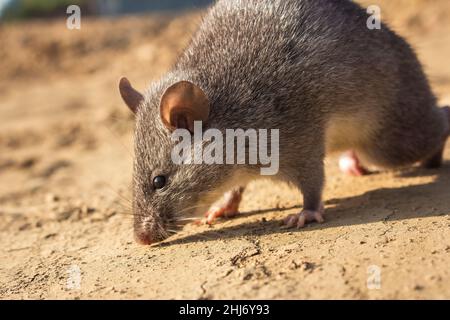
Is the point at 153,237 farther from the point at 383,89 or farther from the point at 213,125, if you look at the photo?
the point at 383,89

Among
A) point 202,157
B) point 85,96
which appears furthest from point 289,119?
point 85,96

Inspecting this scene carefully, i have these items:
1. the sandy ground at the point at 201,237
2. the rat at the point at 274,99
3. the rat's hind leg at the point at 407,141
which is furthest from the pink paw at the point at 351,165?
the rat at the point at 274,99

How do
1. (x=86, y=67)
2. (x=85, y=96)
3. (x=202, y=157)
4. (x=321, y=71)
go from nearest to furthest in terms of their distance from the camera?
(x=202, y=157) → (x=321, y=71) → (x=85, y=96) → (x=86, y=67)

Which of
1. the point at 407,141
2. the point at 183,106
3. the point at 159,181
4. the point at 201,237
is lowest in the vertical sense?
the point at 201,237

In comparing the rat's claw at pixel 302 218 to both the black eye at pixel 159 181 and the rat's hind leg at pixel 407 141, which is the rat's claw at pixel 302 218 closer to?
the black eye at pixel 159 181

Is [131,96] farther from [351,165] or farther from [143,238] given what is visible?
[351,165]

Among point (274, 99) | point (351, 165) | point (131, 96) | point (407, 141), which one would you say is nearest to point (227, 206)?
point (274, 99)
